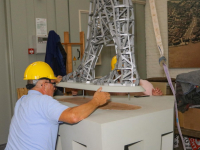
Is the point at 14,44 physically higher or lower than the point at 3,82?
higher

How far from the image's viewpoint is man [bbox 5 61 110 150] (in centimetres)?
189

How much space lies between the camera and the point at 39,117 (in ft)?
6.52

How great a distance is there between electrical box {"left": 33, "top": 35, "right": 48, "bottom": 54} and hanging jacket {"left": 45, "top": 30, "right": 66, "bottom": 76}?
20 cm

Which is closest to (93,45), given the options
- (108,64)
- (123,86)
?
(123,86)

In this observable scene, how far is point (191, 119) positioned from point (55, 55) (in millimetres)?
2517

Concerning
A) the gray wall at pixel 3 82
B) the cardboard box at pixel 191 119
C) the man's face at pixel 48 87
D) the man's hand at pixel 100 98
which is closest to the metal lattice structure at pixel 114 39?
the man's hand at pixel 100 98

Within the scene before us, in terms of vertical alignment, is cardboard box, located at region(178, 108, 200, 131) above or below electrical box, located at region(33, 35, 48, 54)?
below

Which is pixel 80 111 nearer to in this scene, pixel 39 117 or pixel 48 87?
pixel 39 117

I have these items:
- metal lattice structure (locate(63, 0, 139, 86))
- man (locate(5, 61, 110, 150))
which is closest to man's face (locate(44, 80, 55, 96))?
man (locate(5, 61, 110, 150))

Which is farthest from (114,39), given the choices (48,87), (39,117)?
(39,117)

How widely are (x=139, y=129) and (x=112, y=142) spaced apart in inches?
12.7

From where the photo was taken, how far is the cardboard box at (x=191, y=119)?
3.07 meters

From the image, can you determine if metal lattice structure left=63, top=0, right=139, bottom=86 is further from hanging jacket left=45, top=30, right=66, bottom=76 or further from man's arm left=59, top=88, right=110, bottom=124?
hanging jacket left=45, top=30, right=66, bottom=76

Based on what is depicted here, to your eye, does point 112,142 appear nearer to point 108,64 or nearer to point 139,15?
point 108,64
